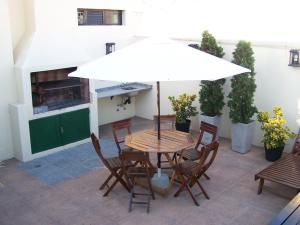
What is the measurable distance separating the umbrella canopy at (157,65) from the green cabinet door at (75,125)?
10.1 ft

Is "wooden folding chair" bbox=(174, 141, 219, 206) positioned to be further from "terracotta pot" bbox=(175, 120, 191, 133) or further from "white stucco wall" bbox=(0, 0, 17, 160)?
"white stucco wall" bbox=(0, 0, 17, 160)

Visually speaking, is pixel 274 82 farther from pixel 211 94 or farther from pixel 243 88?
pixel 211 94

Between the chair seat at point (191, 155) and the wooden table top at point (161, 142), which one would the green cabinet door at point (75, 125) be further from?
the chair seat at point (191, 155)

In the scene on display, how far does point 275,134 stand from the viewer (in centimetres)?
835

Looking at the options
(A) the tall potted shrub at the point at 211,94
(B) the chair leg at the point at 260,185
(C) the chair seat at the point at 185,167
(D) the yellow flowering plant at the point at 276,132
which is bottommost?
(B) the chair leg at the point at 260,185

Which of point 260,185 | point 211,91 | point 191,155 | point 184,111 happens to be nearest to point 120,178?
point 191,155

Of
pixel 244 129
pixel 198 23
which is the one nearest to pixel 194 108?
pixel 244 129

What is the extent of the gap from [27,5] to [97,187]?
5.04 meters

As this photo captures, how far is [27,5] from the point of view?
9016mm

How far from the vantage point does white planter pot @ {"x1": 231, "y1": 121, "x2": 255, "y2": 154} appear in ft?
29.5

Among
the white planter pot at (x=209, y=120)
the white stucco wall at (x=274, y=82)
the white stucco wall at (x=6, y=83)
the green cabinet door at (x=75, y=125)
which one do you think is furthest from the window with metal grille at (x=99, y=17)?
the white planter pot at (x=209, y=120)

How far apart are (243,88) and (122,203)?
4.25 m

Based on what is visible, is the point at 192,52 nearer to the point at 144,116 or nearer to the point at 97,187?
the point at 97,187

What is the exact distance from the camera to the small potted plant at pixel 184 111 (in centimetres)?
1023
